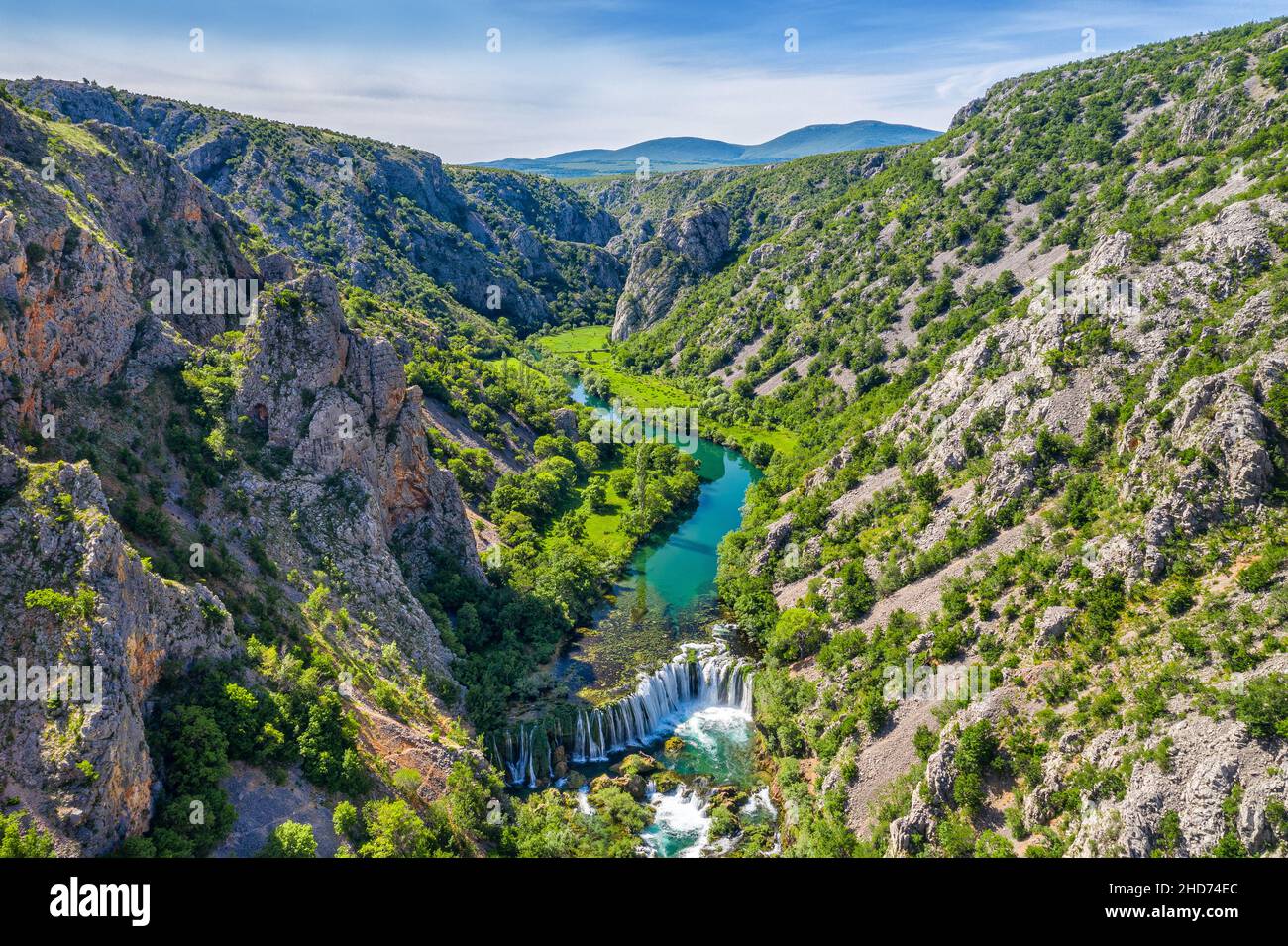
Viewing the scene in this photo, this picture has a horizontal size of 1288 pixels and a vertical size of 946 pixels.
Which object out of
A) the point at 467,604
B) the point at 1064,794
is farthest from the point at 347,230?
the point at 1064,794

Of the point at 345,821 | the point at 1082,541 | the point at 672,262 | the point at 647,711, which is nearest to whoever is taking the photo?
the point at 345,821

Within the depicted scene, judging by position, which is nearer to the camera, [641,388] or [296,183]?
[641,388]

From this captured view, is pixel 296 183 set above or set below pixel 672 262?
above

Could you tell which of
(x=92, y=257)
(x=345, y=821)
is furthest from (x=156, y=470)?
(x=345, y=821)

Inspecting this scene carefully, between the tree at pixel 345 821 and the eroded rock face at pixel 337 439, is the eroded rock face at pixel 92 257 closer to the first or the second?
the eroded rock face at pixel 337 439

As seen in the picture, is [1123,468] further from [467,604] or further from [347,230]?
[347,230]

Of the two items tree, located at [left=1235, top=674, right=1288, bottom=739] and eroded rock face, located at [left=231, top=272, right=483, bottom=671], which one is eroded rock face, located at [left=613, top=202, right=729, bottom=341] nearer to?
eroded rock face, located at [left=231, top=272, right=483, bottom=671]

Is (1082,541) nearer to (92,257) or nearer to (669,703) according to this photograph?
(669,703)
